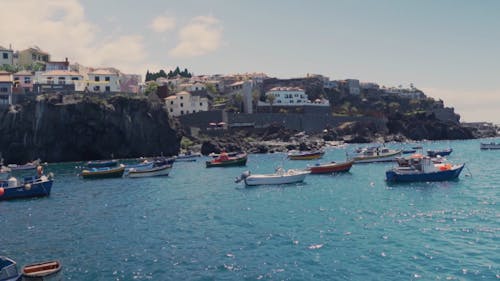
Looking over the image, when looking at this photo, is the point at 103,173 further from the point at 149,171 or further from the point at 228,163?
the point at 228,163

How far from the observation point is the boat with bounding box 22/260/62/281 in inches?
775

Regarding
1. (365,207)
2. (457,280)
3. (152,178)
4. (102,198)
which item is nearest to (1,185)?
(102,198)

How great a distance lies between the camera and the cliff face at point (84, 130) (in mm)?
99750

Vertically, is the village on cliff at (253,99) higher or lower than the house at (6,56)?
lower

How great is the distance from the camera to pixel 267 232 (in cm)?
3070

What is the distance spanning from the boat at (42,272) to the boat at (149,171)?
4860cm

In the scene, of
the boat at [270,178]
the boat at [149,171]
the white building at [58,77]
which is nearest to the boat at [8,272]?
the boat at [270,178]

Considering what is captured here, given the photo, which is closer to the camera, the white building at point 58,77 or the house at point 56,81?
the house at point 56,81

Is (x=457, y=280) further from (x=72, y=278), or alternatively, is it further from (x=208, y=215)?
(x=208, y=215)

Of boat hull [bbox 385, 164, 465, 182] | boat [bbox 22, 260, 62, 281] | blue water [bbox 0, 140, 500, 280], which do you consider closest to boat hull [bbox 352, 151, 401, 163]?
boat hull [bbox 385, 164, 465, 182]

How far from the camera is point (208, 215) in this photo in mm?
37719

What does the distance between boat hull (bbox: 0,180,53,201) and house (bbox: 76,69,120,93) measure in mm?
67319

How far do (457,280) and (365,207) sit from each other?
18374 millimetres

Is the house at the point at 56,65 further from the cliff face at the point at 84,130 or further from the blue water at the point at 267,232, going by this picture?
the blue water at the point at 267,232
